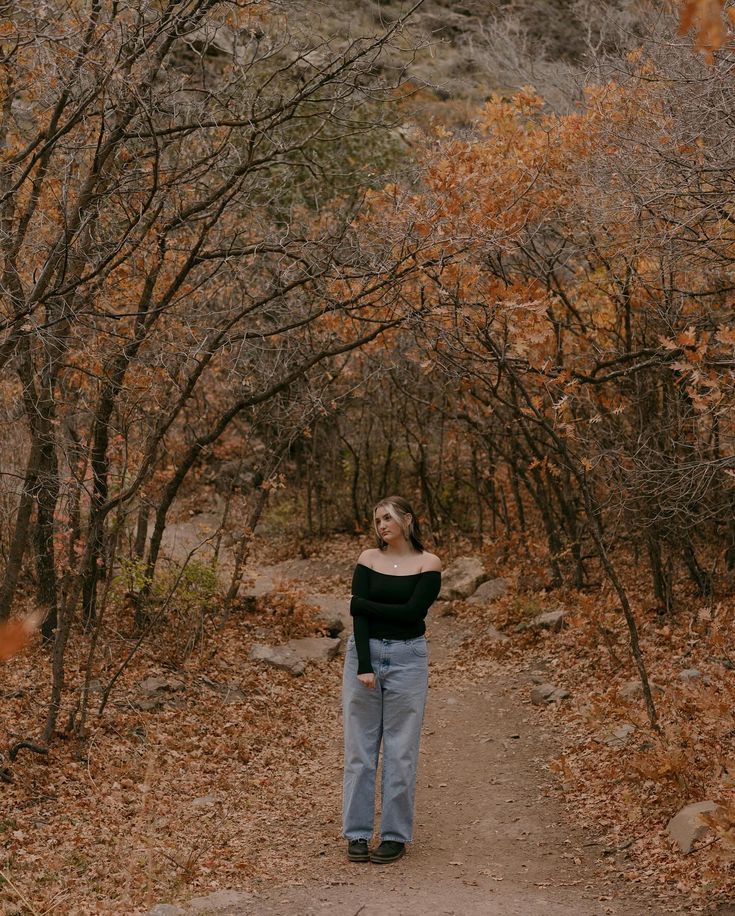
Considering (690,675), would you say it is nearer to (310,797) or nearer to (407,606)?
(310,797)

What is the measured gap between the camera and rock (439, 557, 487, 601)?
13.2 m

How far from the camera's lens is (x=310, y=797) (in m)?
6.91

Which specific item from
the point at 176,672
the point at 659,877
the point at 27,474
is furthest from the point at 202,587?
the point at 659,877

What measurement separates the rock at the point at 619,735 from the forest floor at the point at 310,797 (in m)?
0.09

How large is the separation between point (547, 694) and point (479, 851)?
3311mm

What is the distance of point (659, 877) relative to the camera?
4.87 meters

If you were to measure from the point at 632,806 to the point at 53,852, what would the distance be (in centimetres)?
345

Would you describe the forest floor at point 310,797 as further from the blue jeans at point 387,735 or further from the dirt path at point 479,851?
the blue jeans at point 387,735

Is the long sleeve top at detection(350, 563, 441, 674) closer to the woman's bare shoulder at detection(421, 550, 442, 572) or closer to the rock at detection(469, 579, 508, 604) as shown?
the woman's bare shoulder at detection(421, 550, 442, 572)

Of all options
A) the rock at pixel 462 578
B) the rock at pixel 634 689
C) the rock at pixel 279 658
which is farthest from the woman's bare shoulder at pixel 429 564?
the rock at pixel 462 578

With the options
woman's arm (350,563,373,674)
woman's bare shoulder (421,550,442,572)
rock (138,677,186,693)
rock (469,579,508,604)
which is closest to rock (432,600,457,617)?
rock (469,579,508,604)

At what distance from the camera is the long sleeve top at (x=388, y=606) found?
5316 millimetres

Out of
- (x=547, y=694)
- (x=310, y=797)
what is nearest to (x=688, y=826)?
(x=310, y=797)

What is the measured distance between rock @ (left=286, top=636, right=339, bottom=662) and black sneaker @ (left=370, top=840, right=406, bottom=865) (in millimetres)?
5426
